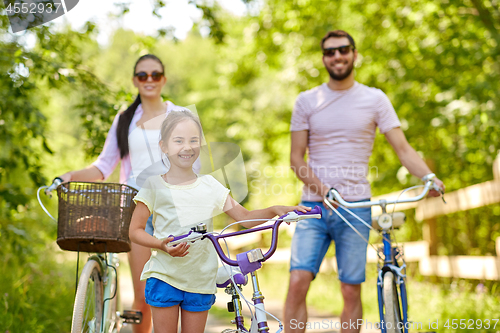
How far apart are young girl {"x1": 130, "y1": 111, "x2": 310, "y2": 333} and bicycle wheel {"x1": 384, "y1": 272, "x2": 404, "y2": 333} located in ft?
3.36

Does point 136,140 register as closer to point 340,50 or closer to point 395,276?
point 340,50

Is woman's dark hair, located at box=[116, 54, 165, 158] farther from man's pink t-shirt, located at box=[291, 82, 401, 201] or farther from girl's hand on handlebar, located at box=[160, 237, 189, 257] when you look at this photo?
girl's hand on handlebar, located at box=[160, 237, 189, 257]

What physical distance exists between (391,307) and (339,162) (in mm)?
1101

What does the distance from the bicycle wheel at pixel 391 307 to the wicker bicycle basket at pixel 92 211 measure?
163 cm

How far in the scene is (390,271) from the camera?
3354 mm

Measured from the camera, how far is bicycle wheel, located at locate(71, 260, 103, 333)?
3072 mm

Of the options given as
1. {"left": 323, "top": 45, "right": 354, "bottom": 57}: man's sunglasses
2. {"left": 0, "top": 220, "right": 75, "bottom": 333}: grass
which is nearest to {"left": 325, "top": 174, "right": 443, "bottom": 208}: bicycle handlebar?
{"left": 323, "top": 45, "right": 354, "bottom": 57}: man's sunglasses

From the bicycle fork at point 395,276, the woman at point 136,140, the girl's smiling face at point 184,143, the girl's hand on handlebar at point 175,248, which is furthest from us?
the woman at point 136,140

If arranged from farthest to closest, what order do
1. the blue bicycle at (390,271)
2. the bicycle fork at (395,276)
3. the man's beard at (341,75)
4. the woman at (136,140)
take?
1. the man's beard at (341,75)
2. the woman at (136,140)
3. the bicycle fork at (395,276)
4. the blue bicycle at (390,271)

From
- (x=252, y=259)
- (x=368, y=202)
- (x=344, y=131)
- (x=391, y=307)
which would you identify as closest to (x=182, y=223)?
(x=252, y=259)

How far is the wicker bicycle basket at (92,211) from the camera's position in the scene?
10.6 feet

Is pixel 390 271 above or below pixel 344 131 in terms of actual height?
below

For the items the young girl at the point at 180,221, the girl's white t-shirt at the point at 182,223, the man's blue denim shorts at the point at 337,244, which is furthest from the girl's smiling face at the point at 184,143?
the man's blue denim shorts at the point at 337,244

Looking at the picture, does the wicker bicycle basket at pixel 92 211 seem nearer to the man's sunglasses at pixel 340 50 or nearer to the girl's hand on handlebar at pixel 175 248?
the girl's hand on handlebar at pixel 175 248
